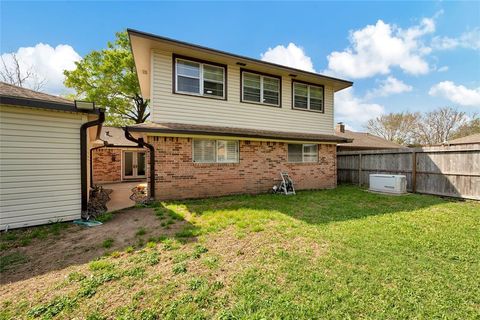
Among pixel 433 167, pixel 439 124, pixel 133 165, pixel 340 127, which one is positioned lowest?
pixel 133 165

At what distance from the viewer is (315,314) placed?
229 centimetres

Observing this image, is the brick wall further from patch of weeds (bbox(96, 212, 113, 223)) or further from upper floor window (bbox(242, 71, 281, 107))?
upper floor window (bbox(242, 71, 281, 107))

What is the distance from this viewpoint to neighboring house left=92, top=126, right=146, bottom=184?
14.2 m

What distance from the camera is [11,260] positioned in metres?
3.60

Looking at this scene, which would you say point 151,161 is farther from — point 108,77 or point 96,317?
point 108,77

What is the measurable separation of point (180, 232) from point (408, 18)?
519 inches

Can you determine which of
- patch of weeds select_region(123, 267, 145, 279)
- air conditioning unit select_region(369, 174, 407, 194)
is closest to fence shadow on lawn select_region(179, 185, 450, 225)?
air conditioning unit select_region(369, 174, 407, 194)

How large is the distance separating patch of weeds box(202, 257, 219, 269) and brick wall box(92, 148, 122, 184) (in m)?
13.7

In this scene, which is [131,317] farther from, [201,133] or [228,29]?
[228,29]

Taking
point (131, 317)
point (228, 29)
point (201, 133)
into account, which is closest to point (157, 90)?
point (201, 133)

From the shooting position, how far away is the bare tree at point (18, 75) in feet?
61.6

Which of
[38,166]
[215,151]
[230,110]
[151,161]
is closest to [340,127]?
[230,110]

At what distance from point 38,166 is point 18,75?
2181 centimetres

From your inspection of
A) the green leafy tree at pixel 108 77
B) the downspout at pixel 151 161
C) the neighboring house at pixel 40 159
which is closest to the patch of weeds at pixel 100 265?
the neighboring house at pixel 40 159
